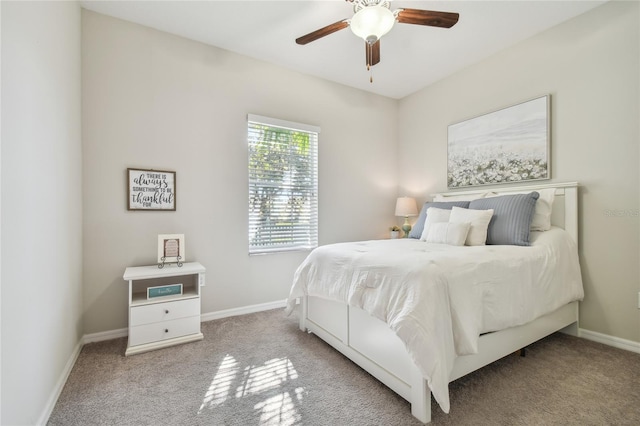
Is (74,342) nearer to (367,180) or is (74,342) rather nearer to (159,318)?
(159,318)

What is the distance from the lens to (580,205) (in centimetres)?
238

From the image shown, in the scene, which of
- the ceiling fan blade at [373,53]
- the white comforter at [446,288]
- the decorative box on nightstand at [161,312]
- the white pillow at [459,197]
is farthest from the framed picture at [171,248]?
the white pillow at [459,197]

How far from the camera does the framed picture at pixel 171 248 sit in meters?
2.41

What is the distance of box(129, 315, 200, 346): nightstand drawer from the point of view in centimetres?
209

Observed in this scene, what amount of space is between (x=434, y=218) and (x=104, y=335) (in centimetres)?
310

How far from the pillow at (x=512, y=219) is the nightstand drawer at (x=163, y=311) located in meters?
2.52

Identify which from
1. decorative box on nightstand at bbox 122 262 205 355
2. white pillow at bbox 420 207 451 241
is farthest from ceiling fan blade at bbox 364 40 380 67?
decorative box on nightstand at bbox 122 262 205 355

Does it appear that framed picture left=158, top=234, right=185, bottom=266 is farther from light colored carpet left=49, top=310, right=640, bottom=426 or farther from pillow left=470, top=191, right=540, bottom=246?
pillow left=470, top=191, right=540, bottom=246

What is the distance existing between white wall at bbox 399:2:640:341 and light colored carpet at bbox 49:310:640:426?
0.47 metres

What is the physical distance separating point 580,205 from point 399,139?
2.27 metres

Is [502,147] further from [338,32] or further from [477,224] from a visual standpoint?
[338,32]

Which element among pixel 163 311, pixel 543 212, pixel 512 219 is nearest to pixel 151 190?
pixel 163 311

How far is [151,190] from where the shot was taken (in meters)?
2.50

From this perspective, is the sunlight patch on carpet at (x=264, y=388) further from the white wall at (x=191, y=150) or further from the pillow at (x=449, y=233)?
the pillow at (x=449, y=233)
